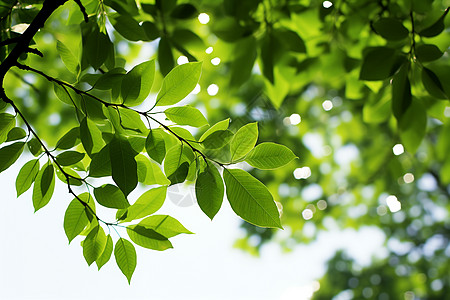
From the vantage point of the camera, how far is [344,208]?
4.86 metres

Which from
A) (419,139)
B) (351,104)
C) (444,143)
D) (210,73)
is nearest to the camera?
(419,139)

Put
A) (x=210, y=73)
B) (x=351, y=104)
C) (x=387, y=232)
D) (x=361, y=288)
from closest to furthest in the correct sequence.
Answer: (x=210, y=73) < (x=351, y=104) < (x=361, y=288) < (x=387, y=232)

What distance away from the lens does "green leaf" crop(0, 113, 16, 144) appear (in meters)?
0.85

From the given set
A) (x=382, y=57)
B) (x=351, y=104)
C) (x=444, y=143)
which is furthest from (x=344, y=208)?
(x=382, y=57)

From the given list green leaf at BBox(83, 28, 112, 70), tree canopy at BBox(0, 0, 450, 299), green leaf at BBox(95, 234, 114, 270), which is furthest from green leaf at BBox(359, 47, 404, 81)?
green leaf at BBox(95, 234, 114, 270)

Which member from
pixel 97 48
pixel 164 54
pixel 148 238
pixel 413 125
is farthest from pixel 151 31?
pixel 413 125

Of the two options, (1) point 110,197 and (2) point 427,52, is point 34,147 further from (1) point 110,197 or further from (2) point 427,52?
(2) point 427,52

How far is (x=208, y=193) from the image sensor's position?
820 mm

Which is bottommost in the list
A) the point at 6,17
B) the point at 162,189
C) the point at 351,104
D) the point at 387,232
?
the point at 387,232

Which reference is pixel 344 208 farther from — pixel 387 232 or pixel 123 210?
pixel 123 210

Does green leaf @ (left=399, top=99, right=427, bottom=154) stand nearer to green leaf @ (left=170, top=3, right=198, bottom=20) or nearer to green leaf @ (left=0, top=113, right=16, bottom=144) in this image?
green leaf @ (left=170, top=3, right=198, bottom=20)

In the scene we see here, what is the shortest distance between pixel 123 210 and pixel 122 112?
0.74 ft

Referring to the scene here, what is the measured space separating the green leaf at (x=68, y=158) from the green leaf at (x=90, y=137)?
0.11ft

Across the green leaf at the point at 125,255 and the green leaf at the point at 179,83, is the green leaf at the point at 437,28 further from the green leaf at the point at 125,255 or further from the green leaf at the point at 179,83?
the green leaf at the point at 125,255
